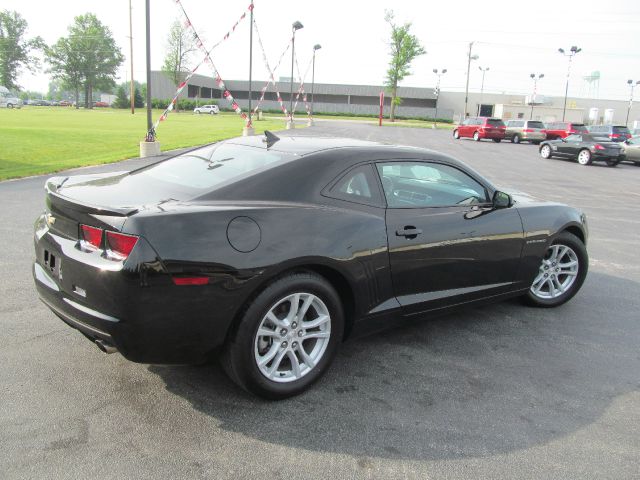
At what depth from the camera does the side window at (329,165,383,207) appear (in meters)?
3.52

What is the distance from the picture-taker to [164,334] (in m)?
2.81

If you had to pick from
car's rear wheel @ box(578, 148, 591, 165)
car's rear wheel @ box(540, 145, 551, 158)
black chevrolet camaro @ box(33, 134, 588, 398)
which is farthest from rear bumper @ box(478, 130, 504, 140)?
black chevrolet camaro @ box(33, 134, 588, 398)

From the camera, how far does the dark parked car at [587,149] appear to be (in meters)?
22.4

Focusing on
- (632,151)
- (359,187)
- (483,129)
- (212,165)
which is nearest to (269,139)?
(212,165)

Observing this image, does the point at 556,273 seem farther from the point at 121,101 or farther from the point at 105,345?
the point at 121,101

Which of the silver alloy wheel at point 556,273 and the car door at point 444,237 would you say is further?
the silver alloy wheel at point 556,273

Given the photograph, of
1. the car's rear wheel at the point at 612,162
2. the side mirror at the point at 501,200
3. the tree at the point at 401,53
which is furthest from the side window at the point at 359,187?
the tree at the point at 401,53

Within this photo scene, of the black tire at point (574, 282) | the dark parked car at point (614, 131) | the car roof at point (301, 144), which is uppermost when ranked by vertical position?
the dark parked car at point (614, 131)

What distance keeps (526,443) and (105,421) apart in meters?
2.27

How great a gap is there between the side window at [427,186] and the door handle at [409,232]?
174 mm

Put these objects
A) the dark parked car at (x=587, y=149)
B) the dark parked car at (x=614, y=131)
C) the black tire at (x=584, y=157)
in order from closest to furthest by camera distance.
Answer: the dark parked car at (x=587, y=149) → the black tire at (x=584, y=157) → the dark parked car at (x=614, y=131)

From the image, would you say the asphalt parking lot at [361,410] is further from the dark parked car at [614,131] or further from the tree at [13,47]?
the tree at [13,47]

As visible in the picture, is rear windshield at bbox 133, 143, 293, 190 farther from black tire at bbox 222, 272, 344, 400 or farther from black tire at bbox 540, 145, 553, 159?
black tire at bbox 540, 145, 553, 159

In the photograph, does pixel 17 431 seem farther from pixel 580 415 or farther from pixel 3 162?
pixel 3 162
